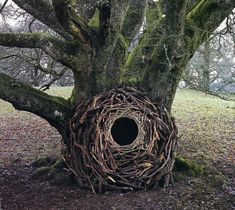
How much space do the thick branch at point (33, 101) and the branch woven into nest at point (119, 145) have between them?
31cm

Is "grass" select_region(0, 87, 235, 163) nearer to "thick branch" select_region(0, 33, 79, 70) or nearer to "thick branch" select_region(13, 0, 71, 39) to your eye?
"thick branch" select_region(0, 33, 79, 70)

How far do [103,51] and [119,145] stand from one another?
130 centimetres

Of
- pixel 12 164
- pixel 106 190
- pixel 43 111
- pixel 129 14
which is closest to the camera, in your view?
pixel 106 190

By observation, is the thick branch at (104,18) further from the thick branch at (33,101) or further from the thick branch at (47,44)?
the thick branch at (33,101)

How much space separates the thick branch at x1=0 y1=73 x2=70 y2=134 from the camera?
5285 millimetres

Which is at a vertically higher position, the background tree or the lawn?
the background tree

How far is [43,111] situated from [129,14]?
2.13 meters

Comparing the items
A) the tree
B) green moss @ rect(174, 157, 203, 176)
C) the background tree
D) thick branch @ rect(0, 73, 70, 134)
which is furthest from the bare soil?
the background tree

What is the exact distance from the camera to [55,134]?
10492 millimetres

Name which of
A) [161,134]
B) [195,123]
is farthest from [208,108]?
[161,134]

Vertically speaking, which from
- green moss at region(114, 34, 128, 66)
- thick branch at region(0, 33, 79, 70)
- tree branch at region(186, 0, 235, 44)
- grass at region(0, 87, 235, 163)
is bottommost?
grass at region(0, 87, 235, 163)

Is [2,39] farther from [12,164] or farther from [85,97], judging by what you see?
[12,164]

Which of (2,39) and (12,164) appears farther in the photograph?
(12,164)

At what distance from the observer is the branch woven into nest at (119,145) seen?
511cm
